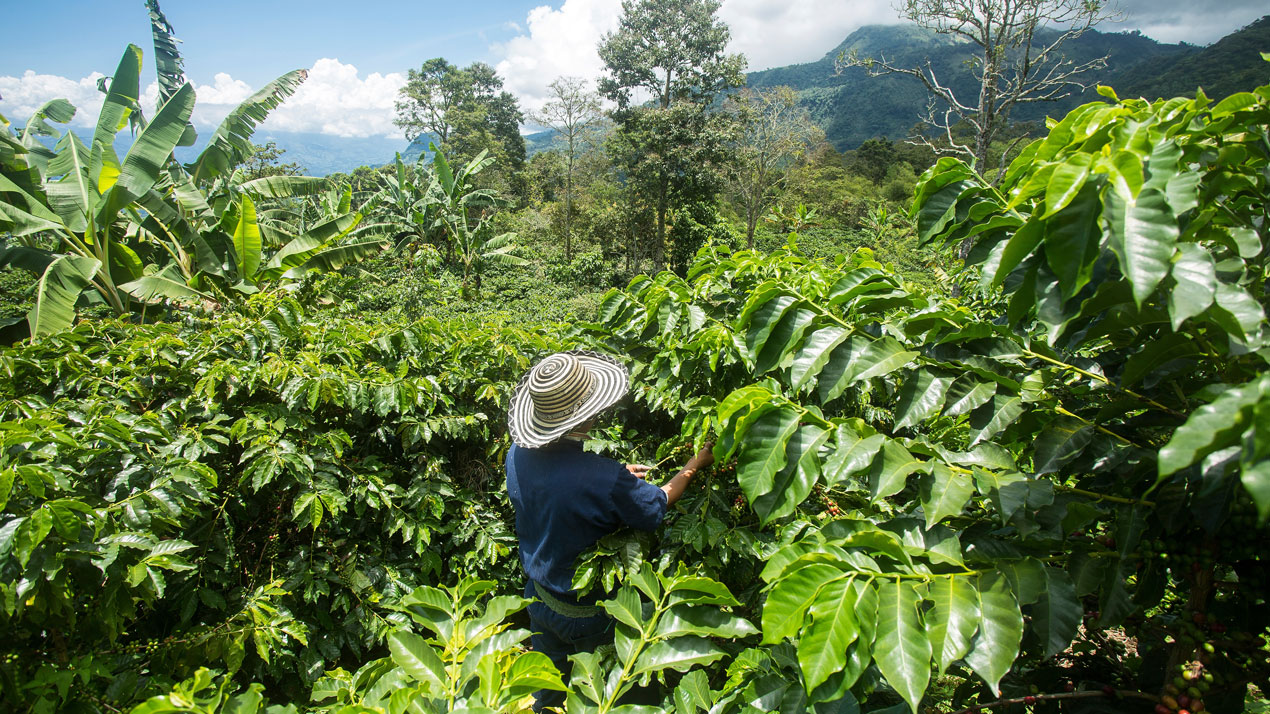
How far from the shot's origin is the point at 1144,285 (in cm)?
71

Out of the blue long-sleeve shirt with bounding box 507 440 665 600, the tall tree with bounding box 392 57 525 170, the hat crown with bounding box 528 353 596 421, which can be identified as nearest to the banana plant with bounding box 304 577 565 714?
the blue long-sleeve shirt with bounding box 507 440 665 600

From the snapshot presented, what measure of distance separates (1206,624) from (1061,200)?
3.04 ft

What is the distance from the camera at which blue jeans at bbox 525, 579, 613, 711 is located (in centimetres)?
214

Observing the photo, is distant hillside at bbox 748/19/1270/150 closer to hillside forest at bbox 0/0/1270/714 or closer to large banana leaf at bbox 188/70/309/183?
large banana leaf at bbox 188/70/309/183

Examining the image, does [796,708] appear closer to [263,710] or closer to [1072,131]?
[263,710]

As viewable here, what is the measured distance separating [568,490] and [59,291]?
24.8 ft

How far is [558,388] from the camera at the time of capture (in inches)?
77.2

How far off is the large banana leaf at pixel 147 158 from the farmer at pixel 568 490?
715 cm

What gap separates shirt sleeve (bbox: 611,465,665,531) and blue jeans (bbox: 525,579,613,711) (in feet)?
1.45

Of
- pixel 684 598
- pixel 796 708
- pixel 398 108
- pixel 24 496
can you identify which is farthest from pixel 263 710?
pixel 398 108

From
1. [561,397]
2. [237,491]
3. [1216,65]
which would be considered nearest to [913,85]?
[1216,65]

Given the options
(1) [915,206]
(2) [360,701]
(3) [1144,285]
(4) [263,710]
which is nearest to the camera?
(3) [1144,285]

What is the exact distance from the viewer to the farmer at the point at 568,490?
76.4 inches

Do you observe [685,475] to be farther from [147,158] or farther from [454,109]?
[454,109]
